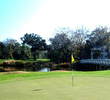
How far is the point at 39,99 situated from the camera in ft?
22.2

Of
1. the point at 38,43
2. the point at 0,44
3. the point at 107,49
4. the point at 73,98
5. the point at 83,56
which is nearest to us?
the point at 73,98

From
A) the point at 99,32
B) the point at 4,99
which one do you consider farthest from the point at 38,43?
the point at 4,99

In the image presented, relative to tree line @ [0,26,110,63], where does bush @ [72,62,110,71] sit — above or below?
below

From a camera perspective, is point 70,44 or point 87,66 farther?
point 70,44

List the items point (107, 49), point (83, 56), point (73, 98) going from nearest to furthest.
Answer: point (73, 98) → point (107, 49) → point (83, 56)

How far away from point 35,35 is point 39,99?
7369 cm

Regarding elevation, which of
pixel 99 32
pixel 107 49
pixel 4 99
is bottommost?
pixel 4 99

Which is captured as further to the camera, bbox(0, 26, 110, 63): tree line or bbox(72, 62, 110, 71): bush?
bbox(0, 26, 110, 63): tree line

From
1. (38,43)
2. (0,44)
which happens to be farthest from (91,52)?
(0,44)

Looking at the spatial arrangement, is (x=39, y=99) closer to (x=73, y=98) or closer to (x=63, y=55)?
(x=73, y=98)

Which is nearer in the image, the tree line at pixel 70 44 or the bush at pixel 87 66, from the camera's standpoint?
the bush at pixel 87 66

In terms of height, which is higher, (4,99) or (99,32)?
(99,32)

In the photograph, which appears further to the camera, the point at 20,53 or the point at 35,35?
the point at 35,35

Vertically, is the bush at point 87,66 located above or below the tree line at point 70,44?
below
